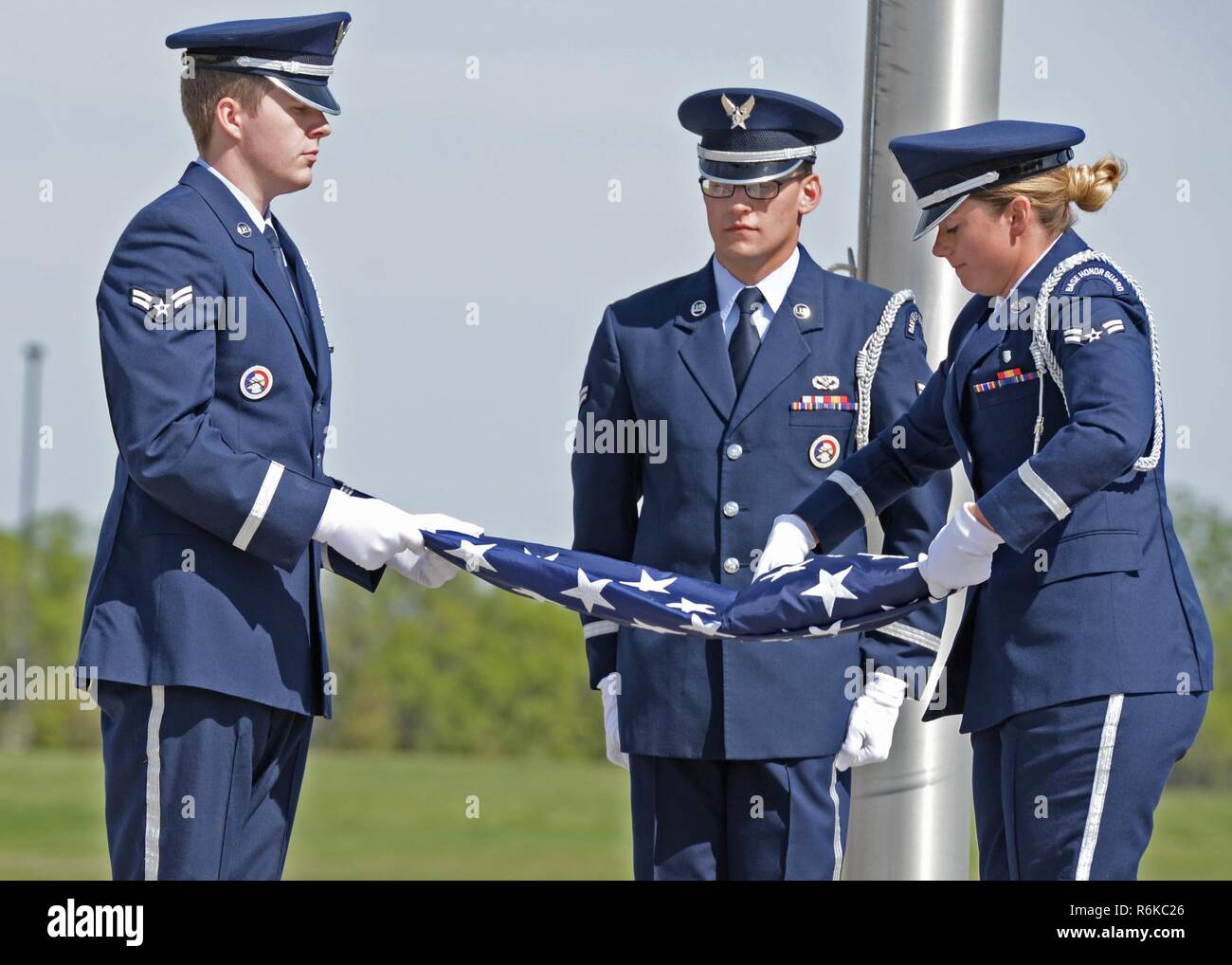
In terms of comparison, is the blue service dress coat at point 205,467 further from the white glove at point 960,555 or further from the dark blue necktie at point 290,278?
the white glove at point 960,555

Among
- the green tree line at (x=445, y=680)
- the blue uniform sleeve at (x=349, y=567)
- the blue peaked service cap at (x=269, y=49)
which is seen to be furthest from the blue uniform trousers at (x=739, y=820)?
the green tree line at (x=445, y=680)

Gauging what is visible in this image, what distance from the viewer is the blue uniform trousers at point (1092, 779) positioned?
4285 millimetres

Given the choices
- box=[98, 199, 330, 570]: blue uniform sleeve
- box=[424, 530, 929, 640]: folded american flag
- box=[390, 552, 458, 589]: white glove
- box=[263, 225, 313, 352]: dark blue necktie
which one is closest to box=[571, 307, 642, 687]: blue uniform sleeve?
box=[424, 530, 929, 640]: folded american flag

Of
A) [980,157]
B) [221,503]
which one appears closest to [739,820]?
[221,503]

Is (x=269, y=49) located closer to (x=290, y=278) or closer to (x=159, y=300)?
(x=290, y=278)

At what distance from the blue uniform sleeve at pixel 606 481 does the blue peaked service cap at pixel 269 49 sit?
109cm

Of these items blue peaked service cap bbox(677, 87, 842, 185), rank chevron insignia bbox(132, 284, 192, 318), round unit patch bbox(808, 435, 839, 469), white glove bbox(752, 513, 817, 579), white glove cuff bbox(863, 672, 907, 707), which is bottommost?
white glove cuff bbox(863, 672, 907, 707)

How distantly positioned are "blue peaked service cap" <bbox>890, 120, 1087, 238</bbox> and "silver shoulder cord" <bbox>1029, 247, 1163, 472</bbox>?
263 millimetres

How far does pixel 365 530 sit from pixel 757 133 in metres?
1.56

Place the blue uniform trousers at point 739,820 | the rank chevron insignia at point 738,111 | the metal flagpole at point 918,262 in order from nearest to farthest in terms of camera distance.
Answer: the blue uniform trousers at point 739,820 → the rank chevron insignia at point 738,111 → the metal flagpole at point 918,262

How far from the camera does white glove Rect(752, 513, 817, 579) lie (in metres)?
4.90

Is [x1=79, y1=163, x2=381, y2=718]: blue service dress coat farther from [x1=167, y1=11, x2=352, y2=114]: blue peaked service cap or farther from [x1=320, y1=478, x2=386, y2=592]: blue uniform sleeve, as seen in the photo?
[x1=167, y1=11, x2=352, y2=114]: blue peaked service cap

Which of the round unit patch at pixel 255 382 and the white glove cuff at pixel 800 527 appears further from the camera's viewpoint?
the white glove cuff at pixel 800 527

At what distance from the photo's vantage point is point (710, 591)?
15.7ft
